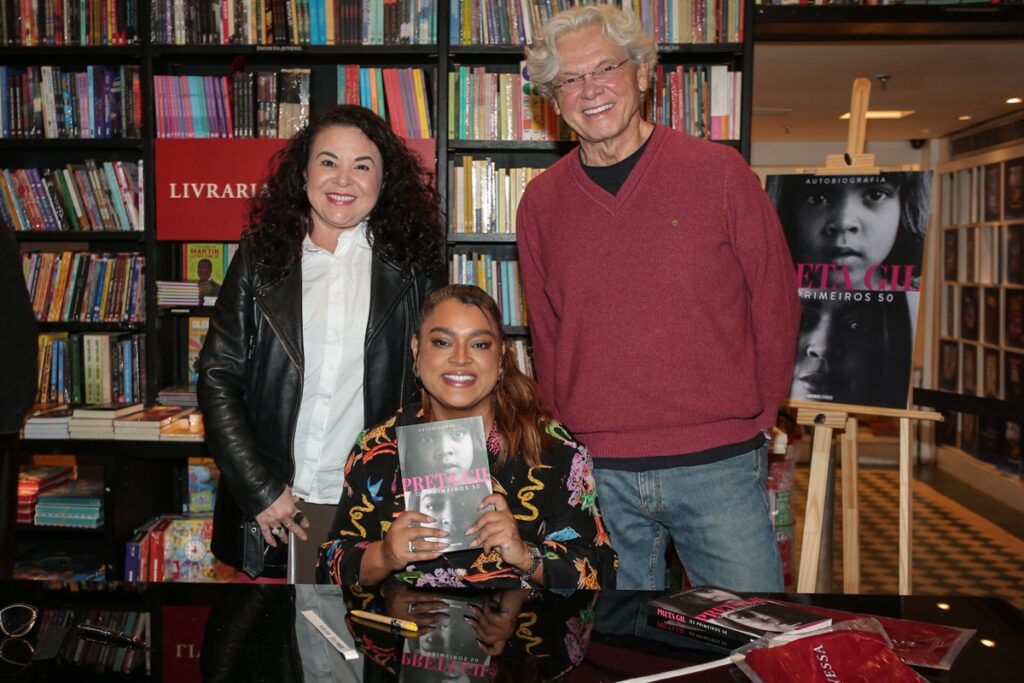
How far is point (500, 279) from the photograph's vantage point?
3660mm

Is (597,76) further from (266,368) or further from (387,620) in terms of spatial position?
(387,620)

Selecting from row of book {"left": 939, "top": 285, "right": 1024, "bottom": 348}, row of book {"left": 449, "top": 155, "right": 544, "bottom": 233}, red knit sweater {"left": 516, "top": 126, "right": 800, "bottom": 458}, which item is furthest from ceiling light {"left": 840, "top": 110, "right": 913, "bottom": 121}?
red knit sweater {"left": 516, "top": 126, "right": 800, "bottom": 458}

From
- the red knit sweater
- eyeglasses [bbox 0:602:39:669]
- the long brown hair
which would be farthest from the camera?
the red knit sweater

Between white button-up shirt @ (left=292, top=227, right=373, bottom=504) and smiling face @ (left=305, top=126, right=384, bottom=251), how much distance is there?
6.3 inches

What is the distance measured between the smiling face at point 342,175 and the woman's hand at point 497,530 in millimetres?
942

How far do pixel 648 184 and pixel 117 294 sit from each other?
8.43ft

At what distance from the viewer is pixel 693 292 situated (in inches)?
78.6

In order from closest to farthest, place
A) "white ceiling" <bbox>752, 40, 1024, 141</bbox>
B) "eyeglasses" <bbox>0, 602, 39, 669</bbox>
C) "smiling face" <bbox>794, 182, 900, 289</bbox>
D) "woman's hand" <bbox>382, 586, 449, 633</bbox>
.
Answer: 1. "eyeglasses" <bbox>0, 602, 39, 669</bbox>
2. "woman's hand" <bbox>382, 586, 449, 633</bbox>
3. "smiling face" <bbox>794, 182, 900, 289</bbox>
4. "white ceiling" <bbox>752, 40, 1024, 141</bbox>

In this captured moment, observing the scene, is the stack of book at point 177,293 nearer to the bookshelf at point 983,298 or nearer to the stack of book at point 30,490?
the stack of book at point 30,490

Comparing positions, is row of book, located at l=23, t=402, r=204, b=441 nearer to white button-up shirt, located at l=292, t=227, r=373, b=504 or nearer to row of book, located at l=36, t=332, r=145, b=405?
row of book, located at l=36, t=332, r=145, b=405

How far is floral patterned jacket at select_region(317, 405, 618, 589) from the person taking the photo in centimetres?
176

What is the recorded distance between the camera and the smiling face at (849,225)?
9.84 feet

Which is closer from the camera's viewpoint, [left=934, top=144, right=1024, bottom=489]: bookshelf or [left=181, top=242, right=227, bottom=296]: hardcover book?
[left=181, top=242, right=227, bottom=296]: hardcover book

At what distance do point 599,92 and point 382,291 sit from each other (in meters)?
0.71
